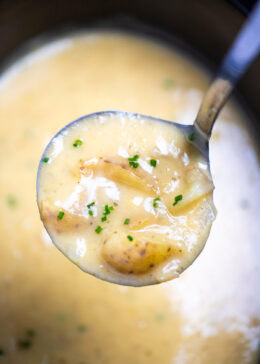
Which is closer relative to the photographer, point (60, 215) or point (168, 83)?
point (60, 215)

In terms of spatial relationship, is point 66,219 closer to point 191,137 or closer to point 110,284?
point 191,137

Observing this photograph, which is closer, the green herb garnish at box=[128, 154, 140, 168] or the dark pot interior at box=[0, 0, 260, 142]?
the green herb garnish at box=[128, 154, 140, 168]

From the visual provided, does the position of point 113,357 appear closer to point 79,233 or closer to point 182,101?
point 79,233

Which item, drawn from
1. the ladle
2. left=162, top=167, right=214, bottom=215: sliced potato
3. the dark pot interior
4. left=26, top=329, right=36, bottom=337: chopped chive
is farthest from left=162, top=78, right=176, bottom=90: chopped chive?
left=26, top=329, right=36, bottom=337: chopped chive

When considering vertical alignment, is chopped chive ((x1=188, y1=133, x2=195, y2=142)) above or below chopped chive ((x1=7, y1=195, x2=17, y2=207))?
above

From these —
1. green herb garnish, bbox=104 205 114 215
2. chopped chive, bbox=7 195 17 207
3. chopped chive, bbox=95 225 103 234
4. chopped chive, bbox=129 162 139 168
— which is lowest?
chopped chive, bbox=7 195 17 207

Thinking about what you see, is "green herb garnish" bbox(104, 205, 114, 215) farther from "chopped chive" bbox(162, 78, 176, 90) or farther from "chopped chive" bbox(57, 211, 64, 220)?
"chopped chive" bbox(162, 78, 176, 90)

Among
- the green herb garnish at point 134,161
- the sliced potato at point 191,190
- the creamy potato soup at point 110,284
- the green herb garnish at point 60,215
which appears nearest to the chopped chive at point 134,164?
the green herb garnish at point 134,161

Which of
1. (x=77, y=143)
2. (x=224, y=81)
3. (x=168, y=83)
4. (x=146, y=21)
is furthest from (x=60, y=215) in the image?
(x=146, y=21)
